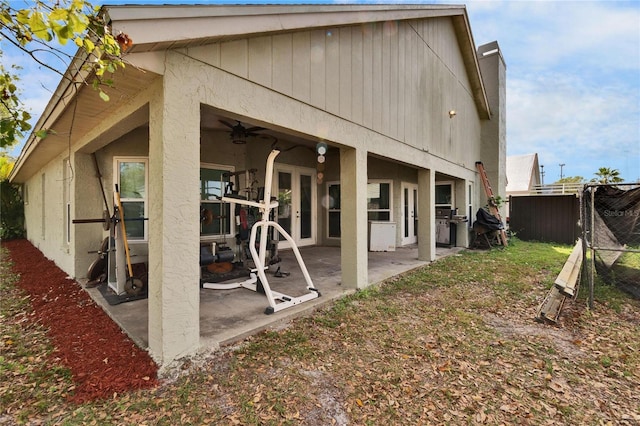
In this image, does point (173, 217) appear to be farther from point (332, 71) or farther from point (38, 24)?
point (332, 71)

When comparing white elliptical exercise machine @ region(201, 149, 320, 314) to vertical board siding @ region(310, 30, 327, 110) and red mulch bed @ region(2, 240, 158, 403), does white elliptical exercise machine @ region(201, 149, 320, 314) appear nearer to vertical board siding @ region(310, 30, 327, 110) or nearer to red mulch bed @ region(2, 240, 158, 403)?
vertical board siding @ region(310, 30, 327, 110)

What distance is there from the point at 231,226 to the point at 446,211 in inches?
279

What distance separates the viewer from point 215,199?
6.00 metres

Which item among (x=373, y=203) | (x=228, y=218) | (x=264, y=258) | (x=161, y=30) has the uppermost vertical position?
(x=161, y=30)

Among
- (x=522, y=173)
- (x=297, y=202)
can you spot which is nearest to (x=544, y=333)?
(x=297, y=202)

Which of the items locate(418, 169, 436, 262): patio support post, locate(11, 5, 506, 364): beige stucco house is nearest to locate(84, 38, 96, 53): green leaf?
locate(11, 5, 506, 364): beige stucco house

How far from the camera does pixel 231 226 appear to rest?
6309mm

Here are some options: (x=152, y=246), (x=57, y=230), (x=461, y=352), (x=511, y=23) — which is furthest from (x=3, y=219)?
(x=511, y=23)

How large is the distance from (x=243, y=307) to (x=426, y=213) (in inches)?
194

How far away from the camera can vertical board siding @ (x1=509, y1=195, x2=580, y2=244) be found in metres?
11.4

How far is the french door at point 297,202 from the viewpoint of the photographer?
820 centimetres

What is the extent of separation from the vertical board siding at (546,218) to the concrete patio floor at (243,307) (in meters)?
8.94

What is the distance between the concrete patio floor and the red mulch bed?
13 centimetres

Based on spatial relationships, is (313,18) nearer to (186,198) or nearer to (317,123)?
(317,123)
